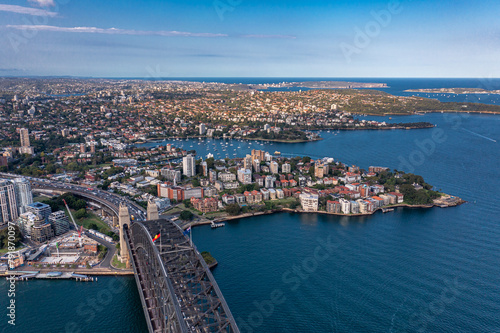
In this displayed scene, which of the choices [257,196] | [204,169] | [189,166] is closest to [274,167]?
[204,169]

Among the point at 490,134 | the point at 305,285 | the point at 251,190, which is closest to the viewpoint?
the point at 305,285

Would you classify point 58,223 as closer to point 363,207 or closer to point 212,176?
point 212,176

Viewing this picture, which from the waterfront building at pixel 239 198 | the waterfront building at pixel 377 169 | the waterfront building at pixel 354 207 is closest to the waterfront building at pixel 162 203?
the waterfront building at pixel 239 198

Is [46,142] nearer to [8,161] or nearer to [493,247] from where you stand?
[8,161]

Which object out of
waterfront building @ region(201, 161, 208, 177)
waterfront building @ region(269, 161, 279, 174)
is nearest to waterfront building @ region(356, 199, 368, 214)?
waterfront building @ region(269, 161, 279, 174)

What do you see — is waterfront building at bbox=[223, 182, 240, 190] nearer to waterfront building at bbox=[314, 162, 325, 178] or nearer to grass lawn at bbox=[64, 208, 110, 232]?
waterfront building at bbox=[314, 162, 325, 178]

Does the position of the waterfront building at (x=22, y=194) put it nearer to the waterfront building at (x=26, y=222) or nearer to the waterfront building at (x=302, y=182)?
the waterfront building at (x=26, y=222)

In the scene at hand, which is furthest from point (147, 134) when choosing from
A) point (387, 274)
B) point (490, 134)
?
point (490, 134)
